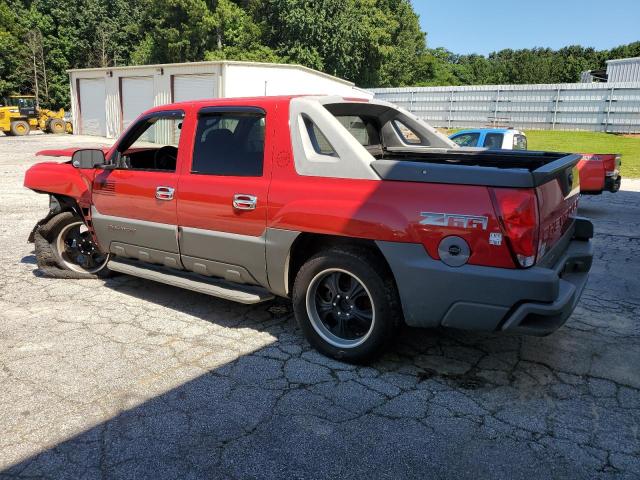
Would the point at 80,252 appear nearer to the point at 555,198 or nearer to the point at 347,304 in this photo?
the point at 347,304

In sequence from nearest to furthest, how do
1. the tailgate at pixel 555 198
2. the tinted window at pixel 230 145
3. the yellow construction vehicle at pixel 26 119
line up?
1. the tailgate at pixel 555 198
2. the tinted window at pixel 230 145
3. the yellow construction vehicle at pixel 26 119

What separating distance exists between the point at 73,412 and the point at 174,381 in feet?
2.03

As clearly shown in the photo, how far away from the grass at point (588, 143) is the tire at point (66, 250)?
1751 cm

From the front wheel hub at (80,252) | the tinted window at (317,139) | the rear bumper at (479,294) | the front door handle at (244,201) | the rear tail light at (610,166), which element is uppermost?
the tinted window at (317,139)

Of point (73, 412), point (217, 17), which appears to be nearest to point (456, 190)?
point (73, 412)

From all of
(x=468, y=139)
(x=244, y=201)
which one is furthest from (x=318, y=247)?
(x=468, y=139)

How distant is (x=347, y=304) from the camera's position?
380 cm

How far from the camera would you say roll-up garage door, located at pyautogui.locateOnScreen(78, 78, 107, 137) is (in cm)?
3158

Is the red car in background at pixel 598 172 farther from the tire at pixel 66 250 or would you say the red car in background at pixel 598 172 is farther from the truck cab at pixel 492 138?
the tire at pixel 66 250

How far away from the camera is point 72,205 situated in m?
5.52

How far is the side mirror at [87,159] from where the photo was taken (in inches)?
199

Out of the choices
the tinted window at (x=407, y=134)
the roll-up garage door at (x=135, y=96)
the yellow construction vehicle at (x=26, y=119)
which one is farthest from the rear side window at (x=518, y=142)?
the yellow construction vehicle at (x=26, y=119)

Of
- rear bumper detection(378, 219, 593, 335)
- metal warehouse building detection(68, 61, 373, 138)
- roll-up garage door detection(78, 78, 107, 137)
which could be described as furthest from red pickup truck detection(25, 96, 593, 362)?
roll-up garage door detection(78, 78, 107, 137)

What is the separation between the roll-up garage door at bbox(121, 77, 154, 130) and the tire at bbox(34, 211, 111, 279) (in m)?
23.9
